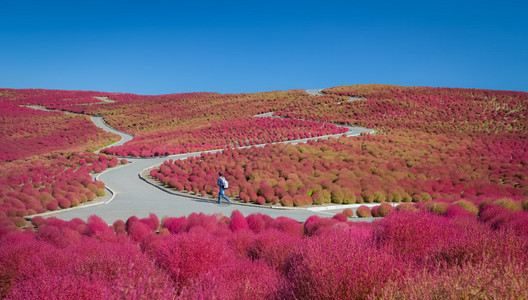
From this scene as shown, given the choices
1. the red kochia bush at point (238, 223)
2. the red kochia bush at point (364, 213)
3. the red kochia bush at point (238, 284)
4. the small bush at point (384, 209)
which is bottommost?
the red kochia bush at point (364, 213)

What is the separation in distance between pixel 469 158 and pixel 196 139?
983 inches

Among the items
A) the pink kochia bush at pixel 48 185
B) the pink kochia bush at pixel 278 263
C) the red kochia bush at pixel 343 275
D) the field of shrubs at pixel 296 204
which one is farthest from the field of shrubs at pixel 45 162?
the red kochia bush at pixel 343 275

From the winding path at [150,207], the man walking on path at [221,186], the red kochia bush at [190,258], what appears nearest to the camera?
the red kochia bush at [190,258]

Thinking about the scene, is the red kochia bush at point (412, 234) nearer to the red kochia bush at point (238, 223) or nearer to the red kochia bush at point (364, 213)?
the red kochia bush at point (238, 223)

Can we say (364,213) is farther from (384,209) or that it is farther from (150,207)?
(150,207)

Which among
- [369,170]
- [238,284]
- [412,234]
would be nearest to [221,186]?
[412,234]

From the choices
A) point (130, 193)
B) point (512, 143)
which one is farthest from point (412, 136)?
point (130, 193)

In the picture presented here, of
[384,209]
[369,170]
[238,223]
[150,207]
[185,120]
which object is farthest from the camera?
[185,120]

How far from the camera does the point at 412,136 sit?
108 feet

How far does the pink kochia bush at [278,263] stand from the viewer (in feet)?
10.5

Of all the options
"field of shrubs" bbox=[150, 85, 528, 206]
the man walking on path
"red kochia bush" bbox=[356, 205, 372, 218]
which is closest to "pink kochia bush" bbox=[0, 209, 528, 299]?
"red kochia bush" bbox=[356, 205, 372, 218]

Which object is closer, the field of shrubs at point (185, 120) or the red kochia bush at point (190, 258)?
the red kochia bush at point (190, 258)

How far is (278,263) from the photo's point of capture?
223 inches

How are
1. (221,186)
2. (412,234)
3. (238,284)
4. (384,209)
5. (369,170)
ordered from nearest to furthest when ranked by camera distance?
(238,284) → (412,234) → (384,209) → (221,186) → (369,170)
